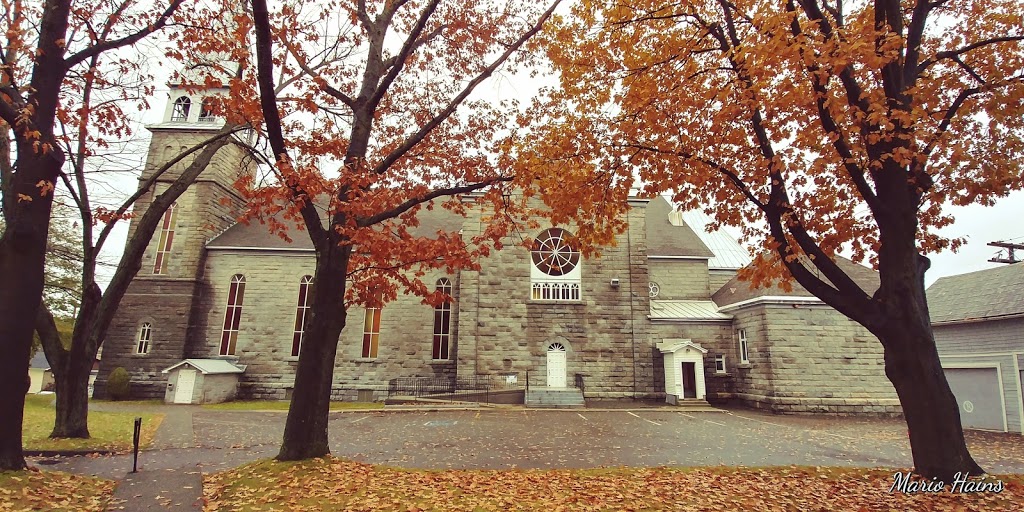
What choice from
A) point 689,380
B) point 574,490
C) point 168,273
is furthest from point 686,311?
point 168,273

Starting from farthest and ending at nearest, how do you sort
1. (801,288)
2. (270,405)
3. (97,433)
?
(270,405) → (801,288) → (97,433)

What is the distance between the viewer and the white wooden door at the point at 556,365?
23234mm

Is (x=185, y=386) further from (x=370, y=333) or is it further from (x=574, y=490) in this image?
(x=574, y=490)

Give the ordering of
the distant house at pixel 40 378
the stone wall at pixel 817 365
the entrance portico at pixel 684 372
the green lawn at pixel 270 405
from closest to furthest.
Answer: the stone wall at pixel 817 365, the green lawn at pixel 270 405, the entrance portico at pixel 684 372, the distant house at pixel 40 378

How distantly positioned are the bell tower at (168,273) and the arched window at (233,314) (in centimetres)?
147

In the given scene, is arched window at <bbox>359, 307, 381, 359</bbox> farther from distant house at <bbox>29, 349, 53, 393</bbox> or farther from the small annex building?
distant house at <bbox>29, 349, 53, 393</bbox>

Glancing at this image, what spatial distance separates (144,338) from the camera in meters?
24.2

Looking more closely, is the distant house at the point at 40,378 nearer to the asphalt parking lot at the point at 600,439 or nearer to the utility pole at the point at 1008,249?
the asphalt parking lot at the point at 600,439

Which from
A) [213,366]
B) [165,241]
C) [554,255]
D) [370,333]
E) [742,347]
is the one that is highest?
[165,241]

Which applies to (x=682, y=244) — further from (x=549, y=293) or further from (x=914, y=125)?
(x=914, y=125)

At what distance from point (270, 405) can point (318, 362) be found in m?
16.1

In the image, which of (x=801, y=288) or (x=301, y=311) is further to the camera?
(x=301, y=311)

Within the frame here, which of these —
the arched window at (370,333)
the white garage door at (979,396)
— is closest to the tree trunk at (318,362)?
the arched window at (370,333)

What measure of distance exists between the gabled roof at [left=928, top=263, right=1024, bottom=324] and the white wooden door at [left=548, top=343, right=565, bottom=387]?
14.2m
